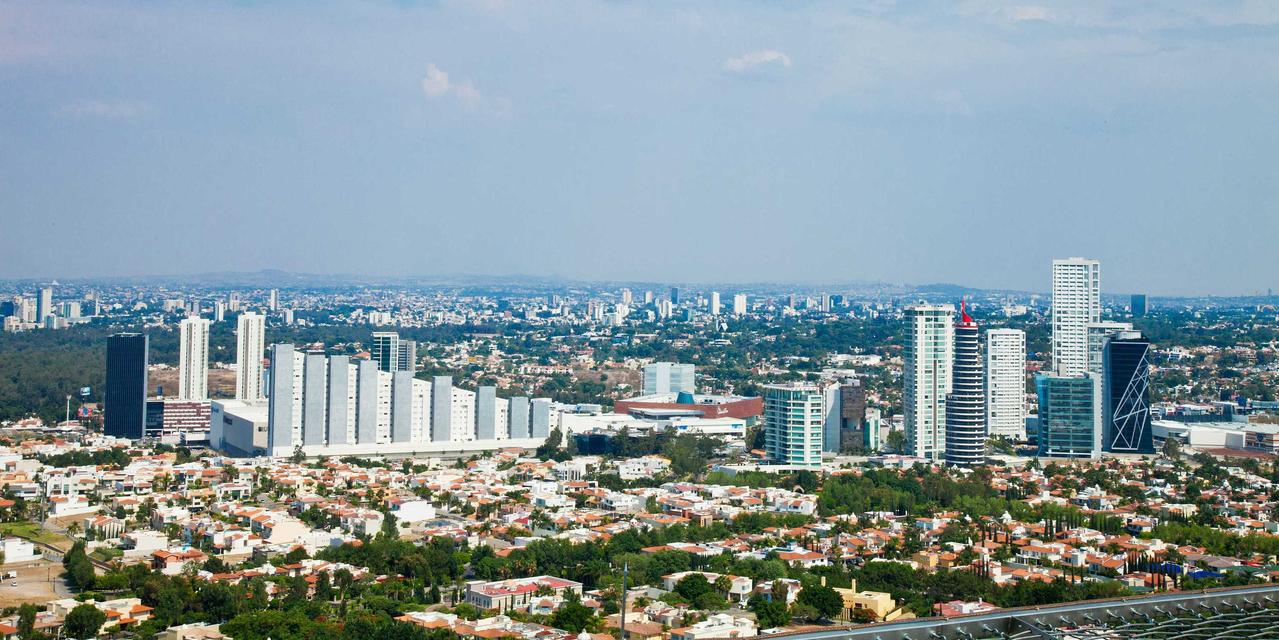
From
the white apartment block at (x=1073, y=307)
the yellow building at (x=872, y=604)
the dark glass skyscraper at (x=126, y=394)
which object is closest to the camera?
the yellow building at (x=872, y=604)

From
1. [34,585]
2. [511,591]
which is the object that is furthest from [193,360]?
[511,591]

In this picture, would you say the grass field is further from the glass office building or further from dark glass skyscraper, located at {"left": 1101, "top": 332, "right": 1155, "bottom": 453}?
dark glass skyscraper, located at {"left": 1101, "top": 332, "right": 1155, "bottom": 453}

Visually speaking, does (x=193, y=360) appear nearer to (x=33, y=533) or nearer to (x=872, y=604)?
(x=33, y=533)

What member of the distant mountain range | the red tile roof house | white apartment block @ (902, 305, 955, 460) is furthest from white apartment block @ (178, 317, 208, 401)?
the distant mountain range

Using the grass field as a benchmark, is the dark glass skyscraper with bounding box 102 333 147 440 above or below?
above

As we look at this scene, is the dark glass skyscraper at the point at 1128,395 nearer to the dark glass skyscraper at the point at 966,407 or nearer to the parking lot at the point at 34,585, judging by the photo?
the dark glass skyscraper at the point at 966,407

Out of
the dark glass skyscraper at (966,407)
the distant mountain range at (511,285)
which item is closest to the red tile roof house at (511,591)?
the dark glass skyscraper at (966,407)

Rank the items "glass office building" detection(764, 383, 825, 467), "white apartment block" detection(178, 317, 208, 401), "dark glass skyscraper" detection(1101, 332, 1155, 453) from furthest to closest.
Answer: "white apartment block" detection(178, 317, 208, 401)
"dark glass skyscraper" detection(1101, 332, 1155, 453)
"glass office building" detection(764, 383, 825, 467)
